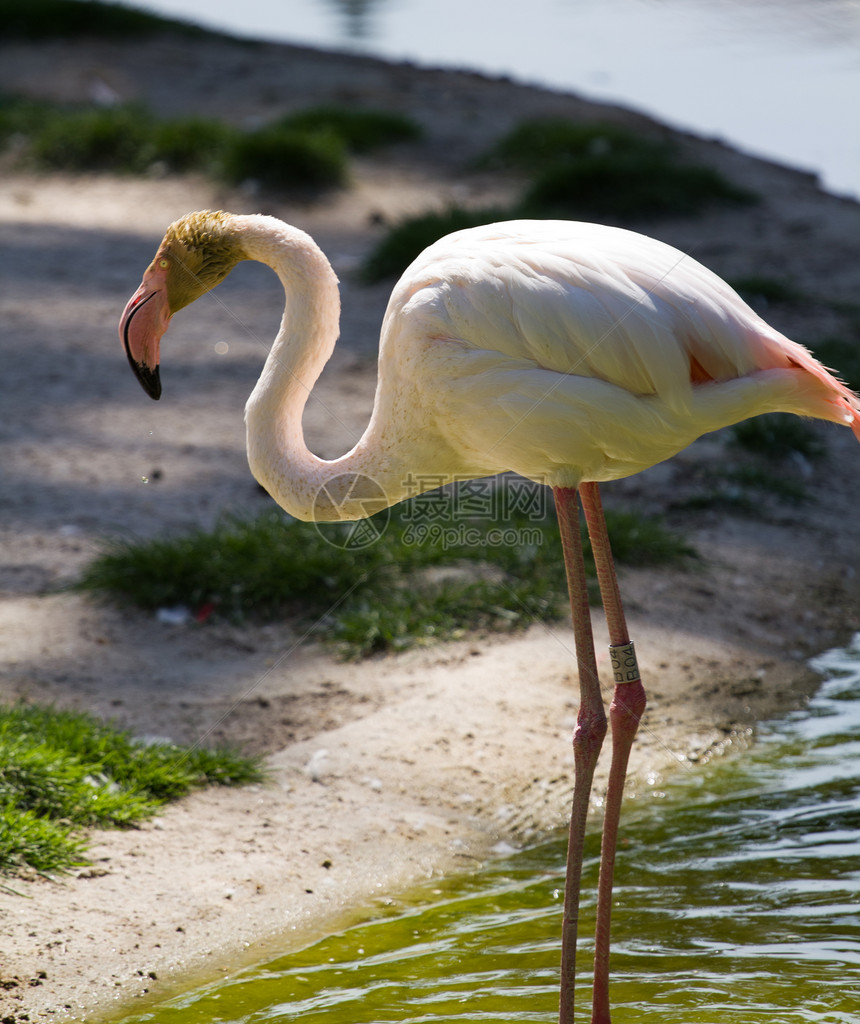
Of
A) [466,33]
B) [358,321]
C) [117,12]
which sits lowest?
[358,321]

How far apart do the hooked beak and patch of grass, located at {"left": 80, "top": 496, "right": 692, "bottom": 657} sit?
151 cm

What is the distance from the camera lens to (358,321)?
7484 millimetres

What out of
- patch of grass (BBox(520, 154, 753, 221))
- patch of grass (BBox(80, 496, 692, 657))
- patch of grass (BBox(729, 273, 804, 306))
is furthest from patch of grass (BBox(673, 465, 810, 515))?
patch of grass (BBox(520, 154, 753, 221))

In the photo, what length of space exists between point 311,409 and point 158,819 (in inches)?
125

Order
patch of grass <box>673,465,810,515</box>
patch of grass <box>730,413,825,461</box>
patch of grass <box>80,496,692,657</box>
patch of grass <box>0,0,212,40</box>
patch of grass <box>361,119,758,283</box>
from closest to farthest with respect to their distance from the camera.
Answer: patch of grass <box>80,496,692,657</box> → patch of grass <box>673,465,810,515</box> → patch of grass <box>730,413,825,461</box> → patch of grass <box>361,119,758,283</box> → patch of grass <box>0,0,212,40</box>

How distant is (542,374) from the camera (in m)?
2.93

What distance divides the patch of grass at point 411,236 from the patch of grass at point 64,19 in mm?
5840

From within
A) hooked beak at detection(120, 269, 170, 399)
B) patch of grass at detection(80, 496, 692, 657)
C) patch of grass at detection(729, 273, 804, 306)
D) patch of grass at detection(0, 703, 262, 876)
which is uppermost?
patch of grass at detection(729, 273, 804, 306)

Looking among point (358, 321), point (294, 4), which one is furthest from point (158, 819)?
point (294, 4)

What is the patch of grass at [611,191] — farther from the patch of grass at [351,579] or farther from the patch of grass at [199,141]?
the patch of grass at [351,579]

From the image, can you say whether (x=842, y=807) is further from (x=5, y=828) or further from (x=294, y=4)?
(x=294, y=4)

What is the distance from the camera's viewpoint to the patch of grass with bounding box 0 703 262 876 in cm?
334

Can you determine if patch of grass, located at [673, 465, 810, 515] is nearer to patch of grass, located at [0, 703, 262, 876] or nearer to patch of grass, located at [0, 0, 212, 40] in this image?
patch of grass, located at [0, 703, 262, 876]

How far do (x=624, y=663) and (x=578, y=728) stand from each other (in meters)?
0.22
